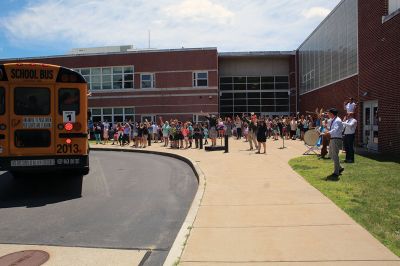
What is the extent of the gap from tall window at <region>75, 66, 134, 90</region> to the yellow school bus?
96.6 feet

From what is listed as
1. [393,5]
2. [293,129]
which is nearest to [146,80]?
[293,129]

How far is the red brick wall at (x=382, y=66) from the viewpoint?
16359 millimetres

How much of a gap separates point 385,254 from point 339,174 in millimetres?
6115

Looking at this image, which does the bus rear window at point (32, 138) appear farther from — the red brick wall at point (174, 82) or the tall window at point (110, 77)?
the tall window at point (110, 77)

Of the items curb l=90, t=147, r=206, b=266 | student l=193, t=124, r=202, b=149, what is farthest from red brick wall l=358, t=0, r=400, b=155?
student l=193, t=124, r=202, b=149

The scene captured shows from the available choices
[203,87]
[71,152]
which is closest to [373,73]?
[71,152]

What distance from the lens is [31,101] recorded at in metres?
10.8

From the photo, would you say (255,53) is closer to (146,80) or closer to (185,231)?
(146,80)

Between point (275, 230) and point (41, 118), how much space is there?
6493 millimetres

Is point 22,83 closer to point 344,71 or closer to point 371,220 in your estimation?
point 371,220

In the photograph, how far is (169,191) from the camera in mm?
11227

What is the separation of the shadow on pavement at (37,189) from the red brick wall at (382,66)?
10966mm

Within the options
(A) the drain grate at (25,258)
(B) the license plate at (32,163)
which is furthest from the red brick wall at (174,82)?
(A) the drain grate at (25,258)

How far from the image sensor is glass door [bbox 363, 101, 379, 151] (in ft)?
61.9
